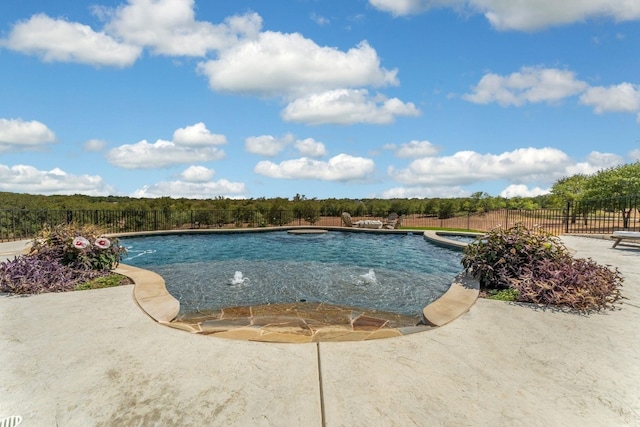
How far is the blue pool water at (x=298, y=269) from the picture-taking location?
614cm

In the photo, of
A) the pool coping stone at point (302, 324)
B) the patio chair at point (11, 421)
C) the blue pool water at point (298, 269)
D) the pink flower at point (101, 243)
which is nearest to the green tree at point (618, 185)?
the blue pool water at point (298, 269)

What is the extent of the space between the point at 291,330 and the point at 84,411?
2261 millimetres

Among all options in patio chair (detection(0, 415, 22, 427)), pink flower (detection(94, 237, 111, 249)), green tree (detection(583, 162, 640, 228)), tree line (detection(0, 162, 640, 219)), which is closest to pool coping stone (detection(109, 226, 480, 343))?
pink flower (detection(94, 237, 111, 249))

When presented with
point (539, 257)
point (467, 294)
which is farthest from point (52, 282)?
point (539, 257)

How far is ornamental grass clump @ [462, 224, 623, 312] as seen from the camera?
4684mm

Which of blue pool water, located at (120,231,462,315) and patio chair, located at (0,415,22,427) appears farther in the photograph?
blue pool water, located at (120,231,462,315)

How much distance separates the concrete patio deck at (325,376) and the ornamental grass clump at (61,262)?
146 cm

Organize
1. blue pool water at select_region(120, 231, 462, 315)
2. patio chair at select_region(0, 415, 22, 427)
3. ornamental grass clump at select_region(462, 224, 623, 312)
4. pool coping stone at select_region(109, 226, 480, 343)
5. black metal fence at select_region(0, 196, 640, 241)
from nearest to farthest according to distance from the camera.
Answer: patio chair at select_region(0, 415, 22, 427) < pool coping stone at select_region(109, 226, 480, 343) < ornamental grass clump at select_region(462, 224, 623, 312) < blue pool water at select_region(120, 231, 462, 315) < black metal fence at select_region(0, 196, 640, 241)

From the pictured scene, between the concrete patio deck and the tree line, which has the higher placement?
the tree line

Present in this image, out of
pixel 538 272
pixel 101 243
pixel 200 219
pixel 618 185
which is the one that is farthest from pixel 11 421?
pixel 618 185

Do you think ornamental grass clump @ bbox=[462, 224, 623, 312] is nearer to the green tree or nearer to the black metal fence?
the black metal fence

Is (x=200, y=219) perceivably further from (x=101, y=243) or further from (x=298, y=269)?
(x=101, y=243)

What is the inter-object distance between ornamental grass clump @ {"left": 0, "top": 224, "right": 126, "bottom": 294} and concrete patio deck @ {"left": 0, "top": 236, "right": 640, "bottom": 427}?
1.46 metres

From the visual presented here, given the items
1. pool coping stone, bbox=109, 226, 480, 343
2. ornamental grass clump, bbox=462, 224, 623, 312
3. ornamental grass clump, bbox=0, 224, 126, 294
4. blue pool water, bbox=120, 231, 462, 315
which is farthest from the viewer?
blue pool water, bbox=120, 231, 462, 315
